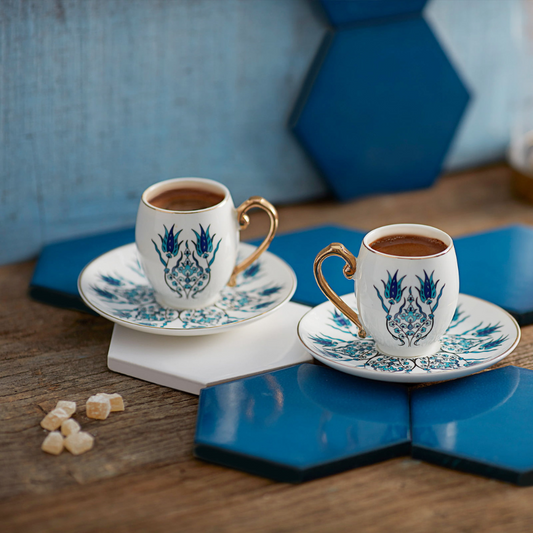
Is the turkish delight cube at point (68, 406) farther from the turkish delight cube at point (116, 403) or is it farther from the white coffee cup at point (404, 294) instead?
the white coffee cup at point (404, 294)

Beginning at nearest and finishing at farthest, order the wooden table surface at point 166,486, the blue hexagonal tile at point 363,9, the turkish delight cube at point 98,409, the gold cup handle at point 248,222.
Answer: the wooden table surface at point 166,486
the turkish delight cube at point 98,409
the gold cup handle at point 248,222
the blue hexagonal tile at point 363,9

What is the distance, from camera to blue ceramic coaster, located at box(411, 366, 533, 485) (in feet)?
1.80

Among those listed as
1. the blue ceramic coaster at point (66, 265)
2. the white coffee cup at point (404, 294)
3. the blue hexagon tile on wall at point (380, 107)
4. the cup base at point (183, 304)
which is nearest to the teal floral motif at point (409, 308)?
the white coffee cup at point (404, 294)

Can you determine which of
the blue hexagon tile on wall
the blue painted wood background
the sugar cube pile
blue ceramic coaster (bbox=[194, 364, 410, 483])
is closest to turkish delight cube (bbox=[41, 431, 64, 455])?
the sugar cube pile

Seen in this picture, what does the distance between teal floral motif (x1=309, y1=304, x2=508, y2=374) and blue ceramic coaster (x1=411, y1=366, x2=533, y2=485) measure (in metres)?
0.03

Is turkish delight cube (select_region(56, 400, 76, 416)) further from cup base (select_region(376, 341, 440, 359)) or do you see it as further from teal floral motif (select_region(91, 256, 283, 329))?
cup base (select_region(376, 341, 440, 359))

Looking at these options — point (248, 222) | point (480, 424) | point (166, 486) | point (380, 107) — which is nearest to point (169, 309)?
point (248, 222)

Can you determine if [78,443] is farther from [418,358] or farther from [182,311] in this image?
[418,358]

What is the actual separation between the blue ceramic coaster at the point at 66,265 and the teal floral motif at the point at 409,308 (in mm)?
376

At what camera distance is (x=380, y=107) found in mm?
1075

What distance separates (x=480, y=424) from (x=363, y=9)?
0.65m

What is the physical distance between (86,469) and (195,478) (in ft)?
0.30

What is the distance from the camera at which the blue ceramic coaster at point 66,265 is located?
2.71 feet

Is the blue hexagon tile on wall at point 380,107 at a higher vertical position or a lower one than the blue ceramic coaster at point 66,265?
higher
